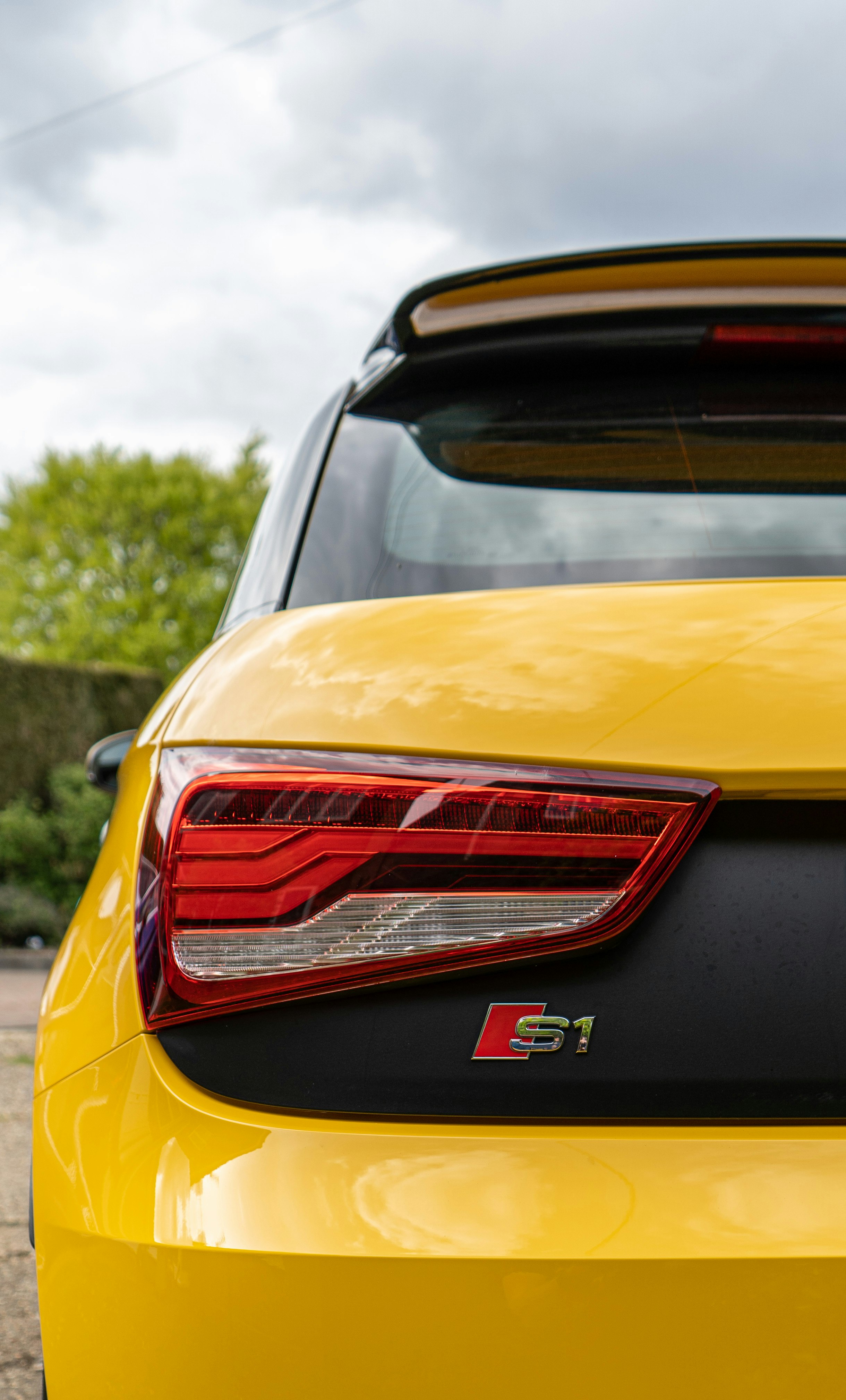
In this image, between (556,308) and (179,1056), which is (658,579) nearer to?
(556,308)

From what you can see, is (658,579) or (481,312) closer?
(658,579)

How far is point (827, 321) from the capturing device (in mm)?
1341

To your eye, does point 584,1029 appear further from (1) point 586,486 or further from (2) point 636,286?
(2) point 636,286

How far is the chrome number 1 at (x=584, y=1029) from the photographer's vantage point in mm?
865

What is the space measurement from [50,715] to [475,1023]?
1232 centimetres

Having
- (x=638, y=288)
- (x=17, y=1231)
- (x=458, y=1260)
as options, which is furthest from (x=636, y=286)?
(x=17, y=1231)

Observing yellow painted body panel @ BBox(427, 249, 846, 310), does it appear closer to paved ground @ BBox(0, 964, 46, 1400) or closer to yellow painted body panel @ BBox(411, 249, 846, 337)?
yellow painted body panel @ BBox(411, 249, 846, 337)

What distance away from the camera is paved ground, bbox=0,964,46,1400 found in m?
2.14

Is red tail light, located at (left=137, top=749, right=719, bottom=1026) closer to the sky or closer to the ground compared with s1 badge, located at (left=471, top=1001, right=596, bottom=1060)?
closer to the sky

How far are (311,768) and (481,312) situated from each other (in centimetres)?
77

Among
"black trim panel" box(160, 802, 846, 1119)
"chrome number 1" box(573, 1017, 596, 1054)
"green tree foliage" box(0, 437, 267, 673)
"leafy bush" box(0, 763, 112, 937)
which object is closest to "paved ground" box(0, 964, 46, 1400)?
"black trim panel" box(160, 802, 846, 1119)

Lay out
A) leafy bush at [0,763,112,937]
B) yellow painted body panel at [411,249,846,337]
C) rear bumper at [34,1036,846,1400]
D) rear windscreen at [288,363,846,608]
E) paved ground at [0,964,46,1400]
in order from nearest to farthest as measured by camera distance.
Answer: rear bumper at [34,1036,846,1400], rear windscreen at [288,363,846,608], yellow painted body panel at [411,249,846,337], paved ground at [0,964,46,1400], leafy bush at [0,763,112,937]

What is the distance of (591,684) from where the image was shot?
0.88 m

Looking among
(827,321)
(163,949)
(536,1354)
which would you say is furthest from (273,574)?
(536,1354)
